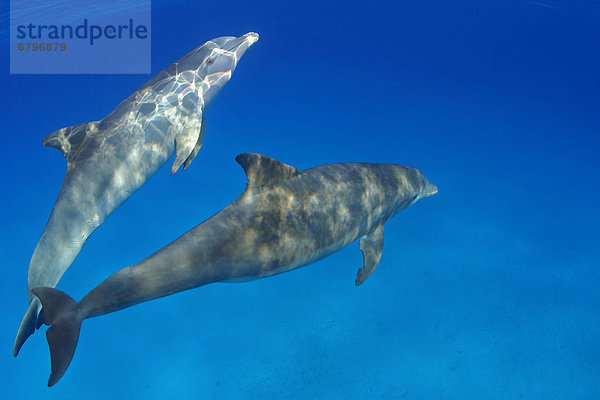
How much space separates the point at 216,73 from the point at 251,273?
17.8 feet

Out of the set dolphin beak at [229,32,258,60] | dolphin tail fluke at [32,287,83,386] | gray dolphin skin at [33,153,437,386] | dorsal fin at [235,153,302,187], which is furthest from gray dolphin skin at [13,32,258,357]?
dorsal fin at [235,153,302,187]

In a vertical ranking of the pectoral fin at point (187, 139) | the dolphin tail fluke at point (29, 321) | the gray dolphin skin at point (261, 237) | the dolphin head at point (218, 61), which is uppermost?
the dolphin head at point (218, 61)

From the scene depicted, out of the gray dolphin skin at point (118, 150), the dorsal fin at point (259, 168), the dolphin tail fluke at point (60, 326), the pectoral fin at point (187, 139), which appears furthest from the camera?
the pectoral fin at point (187, 139)

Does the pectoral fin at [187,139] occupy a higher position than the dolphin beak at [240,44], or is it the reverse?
the dolphin beak at [240,44]

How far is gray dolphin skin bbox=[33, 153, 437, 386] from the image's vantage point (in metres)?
4.09

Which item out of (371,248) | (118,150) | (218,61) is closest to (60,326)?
(118,150)

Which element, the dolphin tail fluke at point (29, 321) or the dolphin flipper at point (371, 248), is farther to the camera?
the dolphin flipper at point (371, 248)

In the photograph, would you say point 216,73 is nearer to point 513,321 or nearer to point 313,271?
point 313,271

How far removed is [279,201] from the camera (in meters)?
5.30

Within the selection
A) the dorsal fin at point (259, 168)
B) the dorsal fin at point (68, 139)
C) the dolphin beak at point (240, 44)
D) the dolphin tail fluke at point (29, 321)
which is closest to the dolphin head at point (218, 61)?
the dolphin beak at point (240, 44)

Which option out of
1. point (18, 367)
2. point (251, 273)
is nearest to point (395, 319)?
point (251, 273)

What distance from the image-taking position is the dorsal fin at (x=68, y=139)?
6656 mm

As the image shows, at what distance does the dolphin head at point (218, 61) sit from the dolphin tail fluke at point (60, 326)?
5.38 m

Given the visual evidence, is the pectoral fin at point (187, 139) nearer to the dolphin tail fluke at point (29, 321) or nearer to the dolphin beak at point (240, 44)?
the dolphin beak at point (240, 44)
